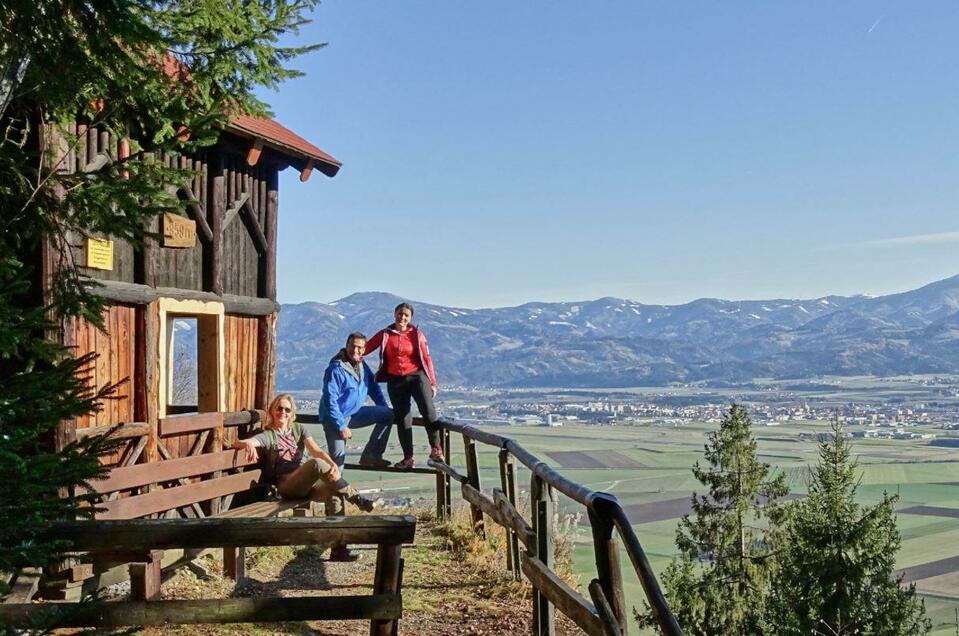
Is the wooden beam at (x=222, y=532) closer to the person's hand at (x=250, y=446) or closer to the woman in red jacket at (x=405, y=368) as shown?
the person's hand at (x=250, y=446)

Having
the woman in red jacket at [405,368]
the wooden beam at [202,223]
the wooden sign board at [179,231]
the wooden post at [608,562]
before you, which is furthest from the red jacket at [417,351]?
the wooden post at [608,562]

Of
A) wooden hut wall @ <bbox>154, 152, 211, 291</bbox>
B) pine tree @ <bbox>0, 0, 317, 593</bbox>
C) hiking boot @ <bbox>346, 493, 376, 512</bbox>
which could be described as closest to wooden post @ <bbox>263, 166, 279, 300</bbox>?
wooden hut wall @ <bbox>154, 152, 211, 291</bbox>

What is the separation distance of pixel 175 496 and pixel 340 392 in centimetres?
224

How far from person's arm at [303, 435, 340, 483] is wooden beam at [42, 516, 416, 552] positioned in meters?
3.79

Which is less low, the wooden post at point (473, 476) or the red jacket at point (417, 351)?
the red jacket at point (417, 351)

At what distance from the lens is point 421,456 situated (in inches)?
5285

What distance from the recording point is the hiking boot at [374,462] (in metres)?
11.5

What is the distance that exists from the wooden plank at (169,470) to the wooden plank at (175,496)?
11cm

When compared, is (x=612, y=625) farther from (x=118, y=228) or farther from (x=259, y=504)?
(x=259, y=504)

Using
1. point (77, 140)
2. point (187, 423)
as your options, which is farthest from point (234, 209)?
point (77, 140)

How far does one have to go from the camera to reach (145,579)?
6.00 m

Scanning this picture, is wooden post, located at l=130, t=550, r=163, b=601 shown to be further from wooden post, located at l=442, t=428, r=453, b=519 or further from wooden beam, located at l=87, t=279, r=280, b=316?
wooden post, located at l=442, t=428, r=453, b=519

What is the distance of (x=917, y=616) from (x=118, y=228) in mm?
Result: 24679

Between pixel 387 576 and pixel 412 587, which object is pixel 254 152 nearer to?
pixel 412 587
